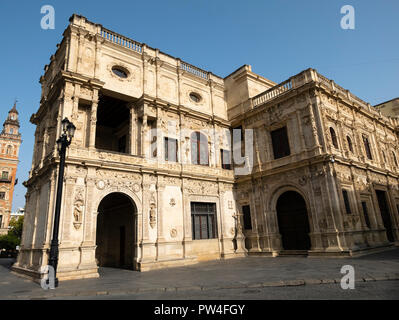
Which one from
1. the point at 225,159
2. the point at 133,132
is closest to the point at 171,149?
the point at 133,132

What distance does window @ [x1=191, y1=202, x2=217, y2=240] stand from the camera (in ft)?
56.6

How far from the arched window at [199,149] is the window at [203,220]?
2989mm

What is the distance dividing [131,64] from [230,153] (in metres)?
9.47

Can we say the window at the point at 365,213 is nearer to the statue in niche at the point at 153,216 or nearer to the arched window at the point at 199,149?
the arched window at the point at 199,149

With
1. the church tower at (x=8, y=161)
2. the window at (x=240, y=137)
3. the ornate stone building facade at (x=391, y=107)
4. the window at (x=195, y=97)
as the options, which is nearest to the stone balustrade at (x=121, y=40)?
the window at (x=195, y=97)

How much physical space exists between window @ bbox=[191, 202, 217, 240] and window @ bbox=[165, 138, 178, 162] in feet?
10.7

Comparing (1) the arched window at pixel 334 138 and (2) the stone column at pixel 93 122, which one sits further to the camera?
(1) the arched window at pixel 334 138

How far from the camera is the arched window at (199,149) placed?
61.5ft

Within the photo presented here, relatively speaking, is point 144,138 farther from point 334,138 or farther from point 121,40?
point 334,138

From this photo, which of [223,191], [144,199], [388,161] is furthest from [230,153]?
[388,161]

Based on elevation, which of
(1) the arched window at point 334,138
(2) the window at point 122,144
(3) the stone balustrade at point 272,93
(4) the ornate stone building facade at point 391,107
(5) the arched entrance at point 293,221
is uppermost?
(4) the ornate stone building facade at point 391,107

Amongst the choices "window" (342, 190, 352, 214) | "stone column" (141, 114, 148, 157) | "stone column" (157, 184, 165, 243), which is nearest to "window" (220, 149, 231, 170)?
"stone column" (157, 184, 165, 243)

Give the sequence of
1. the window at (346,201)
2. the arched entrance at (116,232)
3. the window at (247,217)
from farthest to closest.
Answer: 1. the window at (247,217)
2. the arched entrance at (116,232)
3. the window at (346,201)

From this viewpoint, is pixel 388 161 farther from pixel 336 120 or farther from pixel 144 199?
pixel 144 199
